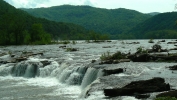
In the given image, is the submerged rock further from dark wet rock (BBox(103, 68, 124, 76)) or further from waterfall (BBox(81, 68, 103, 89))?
waterfall (BBox(81, 68, 103, 89))

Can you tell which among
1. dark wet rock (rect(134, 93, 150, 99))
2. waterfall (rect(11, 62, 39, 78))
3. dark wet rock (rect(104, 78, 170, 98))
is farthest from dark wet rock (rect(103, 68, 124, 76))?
waterfall (rect(11, 62, 39, 78))

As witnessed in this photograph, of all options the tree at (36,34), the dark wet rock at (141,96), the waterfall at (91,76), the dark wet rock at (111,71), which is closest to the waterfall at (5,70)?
the waterfall at (91,76)

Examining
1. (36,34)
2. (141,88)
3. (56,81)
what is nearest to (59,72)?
(56,81)

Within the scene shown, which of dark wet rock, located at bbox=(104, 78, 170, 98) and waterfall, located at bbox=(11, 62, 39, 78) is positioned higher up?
dark wet rock, located at bbox=(104, 78, 170, 98)

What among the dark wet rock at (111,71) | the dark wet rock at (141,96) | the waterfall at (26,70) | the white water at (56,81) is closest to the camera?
the dark wet rock at (141,96)

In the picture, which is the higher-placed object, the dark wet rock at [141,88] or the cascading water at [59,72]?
the dark wet rock at [141,88]

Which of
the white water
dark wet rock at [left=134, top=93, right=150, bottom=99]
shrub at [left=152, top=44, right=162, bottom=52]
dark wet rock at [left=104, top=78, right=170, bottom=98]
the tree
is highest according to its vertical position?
the tree

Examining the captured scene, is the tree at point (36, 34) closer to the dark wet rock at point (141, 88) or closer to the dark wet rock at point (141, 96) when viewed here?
the dark wet rock at point (141, 88)

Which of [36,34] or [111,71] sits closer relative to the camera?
[111,71]

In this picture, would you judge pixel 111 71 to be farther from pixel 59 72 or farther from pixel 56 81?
pixel 59 72

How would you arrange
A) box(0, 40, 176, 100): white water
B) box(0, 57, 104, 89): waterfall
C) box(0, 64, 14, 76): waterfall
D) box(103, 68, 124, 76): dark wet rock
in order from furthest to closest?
box(0, 64, 14, 76): waterfall, box(0, 57, 104, 89): waterfall, box(103, 68, 124, 76): dark wet rock, box(0, 40, 176, 100): white water

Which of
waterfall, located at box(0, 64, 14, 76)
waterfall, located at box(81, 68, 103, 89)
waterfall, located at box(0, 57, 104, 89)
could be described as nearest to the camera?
waterfall, located at box(81, 68, 103, 89)

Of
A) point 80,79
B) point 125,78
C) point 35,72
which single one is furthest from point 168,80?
point 35,72

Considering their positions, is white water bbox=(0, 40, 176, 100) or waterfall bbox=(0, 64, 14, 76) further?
waterfall bbox=(0, 64, 14, 76)
